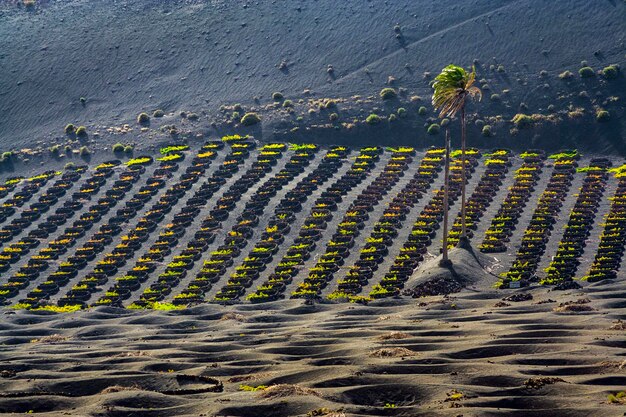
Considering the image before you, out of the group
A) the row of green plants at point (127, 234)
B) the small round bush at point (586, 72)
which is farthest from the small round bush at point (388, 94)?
the row of green plants at point (127, 234)

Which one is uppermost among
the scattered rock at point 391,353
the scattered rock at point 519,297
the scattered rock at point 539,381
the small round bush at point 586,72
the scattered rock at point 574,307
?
the small round bush at point 586,72

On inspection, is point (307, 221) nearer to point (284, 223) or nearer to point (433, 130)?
point (284, 223)

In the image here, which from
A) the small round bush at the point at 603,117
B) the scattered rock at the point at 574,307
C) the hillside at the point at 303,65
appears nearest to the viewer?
the scattered rock at the point at 574,307

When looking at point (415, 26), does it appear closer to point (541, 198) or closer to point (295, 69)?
point (295, 69)

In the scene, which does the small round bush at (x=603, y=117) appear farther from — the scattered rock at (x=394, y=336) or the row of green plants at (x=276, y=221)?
the scattered rock at (x=394, y=336)

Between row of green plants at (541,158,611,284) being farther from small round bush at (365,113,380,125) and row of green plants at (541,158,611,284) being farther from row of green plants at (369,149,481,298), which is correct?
small round bush at (365,113,380,125)

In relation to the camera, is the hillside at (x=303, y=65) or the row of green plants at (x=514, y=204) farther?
the hillside at (x=303, y=65)

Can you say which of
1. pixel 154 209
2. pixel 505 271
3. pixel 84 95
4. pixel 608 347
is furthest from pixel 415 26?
pixel 608 347
